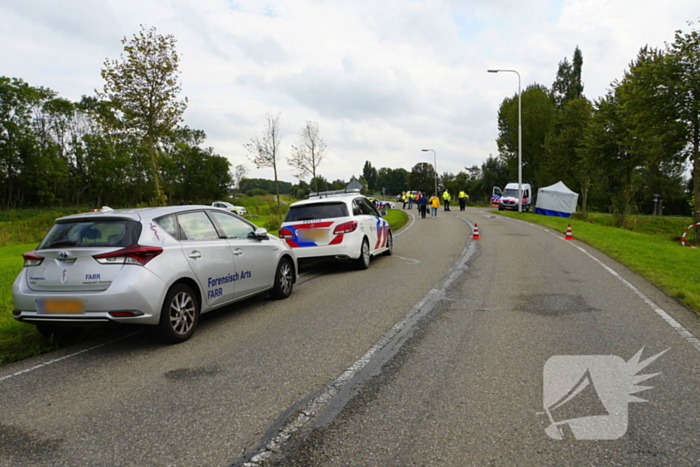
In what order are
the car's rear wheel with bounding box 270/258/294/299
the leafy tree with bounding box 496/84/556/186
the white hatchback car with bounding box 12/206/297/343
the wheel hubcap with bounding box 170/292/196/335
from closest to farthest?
1. the white hatchback car with bounding box 12/206/297/343
2. the wheel hubcap with bounding box 170/292/196/335
3. the car's rear wheel with bounding box 270/258/294/299
4. the leafy tree with bounding box 496/84/556/186

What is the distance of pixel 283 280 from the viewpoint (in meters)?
8.38

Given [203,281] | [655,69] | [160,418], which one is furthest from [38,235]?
[655,69]

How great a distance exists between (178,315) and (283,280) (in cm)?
274

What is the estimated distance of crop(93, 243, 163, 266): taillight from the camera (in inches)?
211

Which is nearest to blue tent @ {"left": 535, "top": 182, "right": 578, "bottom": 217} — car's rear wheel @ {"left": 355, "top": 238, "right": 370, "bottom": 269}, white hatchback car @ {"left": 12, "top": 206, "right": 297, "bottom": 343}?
car's rear wheel @ {"left": 355, "top": 238, "right": 370, "bottom": 269}

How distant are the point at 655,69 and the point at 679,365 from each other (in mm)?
23628

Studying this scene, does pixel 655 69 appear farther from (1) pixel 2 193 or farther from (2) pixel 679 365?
(1) pixel 2 193

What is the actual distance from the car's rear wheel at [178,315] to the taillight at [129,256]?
48 cm

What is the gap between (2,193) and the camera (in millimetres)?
54188

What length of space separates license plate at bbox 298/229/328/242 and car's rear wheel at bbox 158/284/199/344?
Result: 481 centimetres

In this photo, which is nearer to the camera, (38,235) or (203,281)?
(203,281)

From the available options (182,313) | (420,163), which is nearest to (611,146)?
(182,313)

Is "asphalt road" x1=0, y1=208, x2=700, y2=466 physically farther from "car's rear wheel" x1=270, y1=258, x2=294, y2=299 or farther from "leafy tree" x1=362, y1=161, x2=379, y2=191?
"leafy tree" x1=362, y1=161, x2=379, y2=191

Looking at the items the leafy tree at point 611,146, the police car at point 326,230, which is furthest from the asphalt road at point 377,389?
the leafy tree at point 611,146
